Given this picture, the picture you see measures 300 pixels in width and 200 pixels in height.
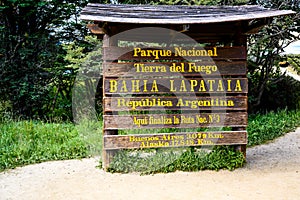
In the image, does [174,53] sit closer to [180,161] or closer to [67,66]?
[180,161]

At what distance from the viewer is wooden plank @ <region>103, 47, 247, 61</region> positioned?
605 centimetres

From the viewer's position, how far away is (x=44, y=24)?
12.0m

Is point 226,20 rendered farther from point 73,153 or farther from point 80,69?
point 80,69

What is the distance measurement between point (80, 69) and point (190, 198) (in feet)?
22.1

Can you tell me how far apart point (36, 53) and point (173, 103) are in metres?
7.11

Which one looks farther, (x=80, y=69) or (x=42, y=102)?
(x=42, y=102)

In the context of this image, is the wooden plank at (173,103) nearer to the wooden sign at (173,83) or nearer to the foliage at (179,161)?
the wooden sign at (173,83)

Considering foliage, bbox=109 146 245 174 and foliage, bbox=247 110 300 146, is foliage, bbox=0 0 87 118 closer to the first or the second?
foliage, bbox=109 146 245 174

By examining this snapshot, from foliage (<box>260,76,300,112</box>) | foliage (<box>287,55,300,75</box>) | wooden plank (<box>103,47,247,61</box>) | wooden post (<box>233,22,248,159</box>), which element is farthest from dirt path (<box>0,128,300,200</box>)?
foliage (<box>287,55,300,75</box>)

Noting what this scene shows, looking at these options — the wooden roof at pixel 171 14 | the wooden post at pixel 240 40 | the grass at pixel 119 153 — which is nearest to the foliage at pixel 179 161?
the grass at pixel 119 153

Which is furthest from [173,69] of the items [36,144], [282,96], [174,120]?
[282,96]

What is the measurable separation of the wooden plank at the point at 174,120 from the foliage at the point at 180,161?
1.79ft

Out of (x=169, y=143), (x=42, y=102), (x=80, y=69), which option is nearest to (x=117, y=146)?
(x=169, y=143)

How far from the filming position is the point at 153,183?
5.48 m
